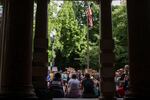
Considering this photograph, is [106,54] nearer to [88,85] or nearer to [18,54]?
[88,85]

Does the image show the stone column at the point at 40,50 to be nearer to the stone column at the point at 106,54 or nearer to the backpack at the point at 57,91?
the backpack at the point at 57,91

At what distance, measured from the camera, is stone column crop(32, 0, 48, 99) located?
59.3 ft

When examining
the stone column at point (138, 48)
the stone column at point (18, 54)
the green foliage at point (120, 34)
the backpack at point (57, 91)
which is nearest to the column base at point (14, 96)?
the stone column at point (18, 54)

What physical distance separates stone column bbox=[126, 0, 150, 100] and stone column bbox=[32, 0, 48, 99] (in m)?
7.82

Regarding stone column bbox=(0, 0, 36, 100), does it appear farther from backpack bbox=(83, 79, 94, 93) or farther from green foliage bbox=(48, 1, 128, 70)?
green foliage bbox=(48, 1, 128, 70)

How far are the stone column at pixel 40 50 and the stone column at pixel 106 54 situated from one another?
3.09 metres

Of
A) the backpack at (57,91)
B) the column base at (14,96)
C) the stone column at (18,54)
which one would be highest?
the stone column at (18,54)

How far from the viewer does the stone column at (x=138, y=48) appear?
10461 millimetres

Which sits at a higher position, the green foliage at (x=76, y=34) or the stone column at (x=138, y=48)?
the green foliage at (x=76, y=34)

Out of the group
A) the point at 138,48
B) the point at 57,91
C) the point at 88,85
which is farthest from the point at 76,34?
the point at 138,48

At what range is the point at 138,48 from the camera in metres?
10.8

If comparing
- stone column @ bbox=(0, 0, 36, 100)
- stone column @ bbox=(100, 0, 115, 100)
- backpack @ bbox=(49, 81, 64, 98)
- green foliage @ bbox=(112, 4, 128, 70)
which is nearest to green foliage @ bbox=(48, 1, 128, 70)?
green foliage @ bbox=(112, 4, 128, 70)

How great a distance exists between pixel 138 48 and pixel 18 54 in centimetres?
386

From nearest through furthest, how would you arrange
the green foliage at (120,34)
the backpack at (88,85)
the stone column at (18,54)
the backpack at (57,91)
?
the stone column at (18,54) → the backpack at (57,91) → the backpack at (88,85) → the green foliage at (120,34)
